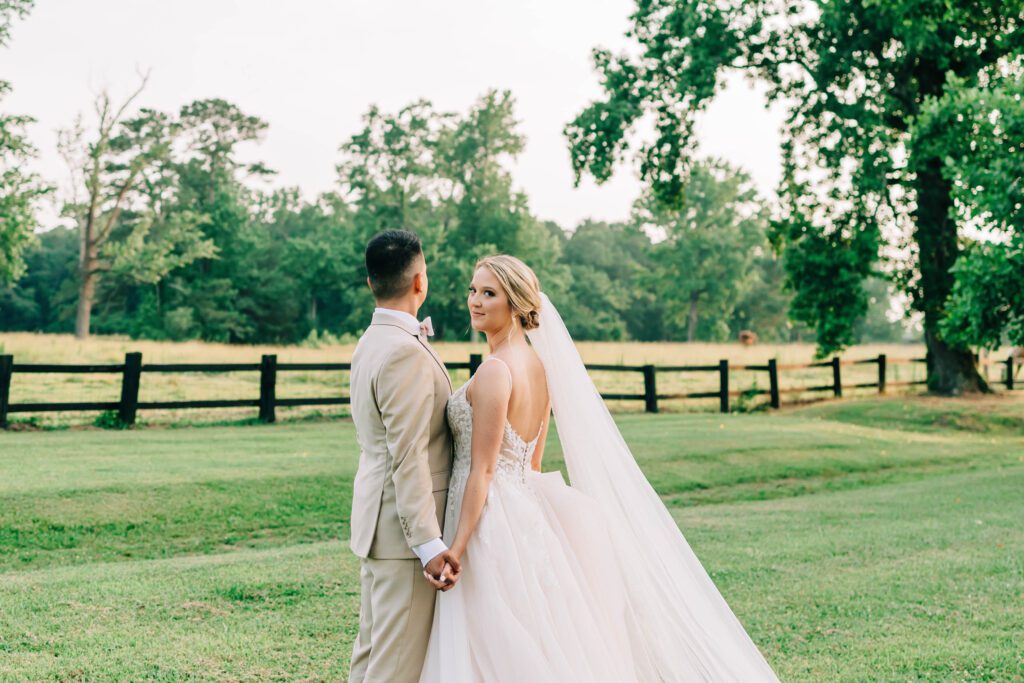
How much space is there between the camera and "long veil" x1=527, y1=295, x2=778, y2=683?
3.91 m

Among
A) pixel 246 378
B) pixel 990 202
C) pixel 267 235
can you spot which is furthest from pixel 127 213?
→ pixel 990 202

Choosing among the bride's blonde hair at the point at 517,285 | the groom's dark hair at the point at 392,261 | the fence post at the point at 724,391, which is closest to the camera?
the groom's dark hair at the point at 392,261

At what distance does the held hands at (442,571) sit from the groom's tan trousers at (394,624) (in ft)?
0.27

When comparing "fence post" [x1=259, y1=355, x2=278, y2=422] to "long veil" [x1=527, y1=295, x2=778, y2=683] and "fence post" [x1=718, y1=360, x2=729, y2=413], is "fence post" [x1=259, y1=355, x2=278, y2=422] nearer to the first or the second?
"fence post" [x1=718, y1=360, x2=729, y2=413]

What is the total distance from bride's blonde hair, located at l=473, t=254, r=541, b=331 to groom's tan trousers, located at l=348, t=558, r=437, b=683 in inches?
42.6

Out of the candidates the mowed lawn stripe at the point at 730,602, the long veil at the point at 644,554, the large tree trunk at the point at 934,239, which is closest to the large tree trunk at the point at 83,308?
the large tree trunk at the point at 934,239

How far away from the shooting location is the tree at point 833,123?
2164 cm

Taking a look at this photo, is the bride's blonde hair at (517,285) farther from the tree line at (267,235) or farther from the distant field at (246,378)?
the tree line at (267,235)

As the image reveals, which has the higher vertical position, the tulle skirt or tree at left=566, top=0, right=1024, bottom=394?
tree at left=566, top=0, right=1024, bottom=394

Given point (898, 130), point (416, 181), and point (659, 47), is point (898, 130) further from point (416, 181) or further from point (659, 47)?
point (416, 181)

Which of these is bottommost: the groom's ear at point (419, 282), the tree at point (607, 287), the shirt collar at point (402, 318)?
the shirt collar at point (402, 318)

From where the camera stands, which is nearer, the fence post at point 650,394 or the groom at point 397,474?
the groom at point 397,474

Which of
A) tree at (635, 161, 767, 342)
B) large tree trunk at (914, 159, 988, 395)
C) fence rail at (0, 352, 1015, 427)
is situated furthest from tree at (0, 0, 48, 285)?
tree at (635, 161, 767, 342)

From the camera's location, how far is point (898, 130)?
23.6 metres
